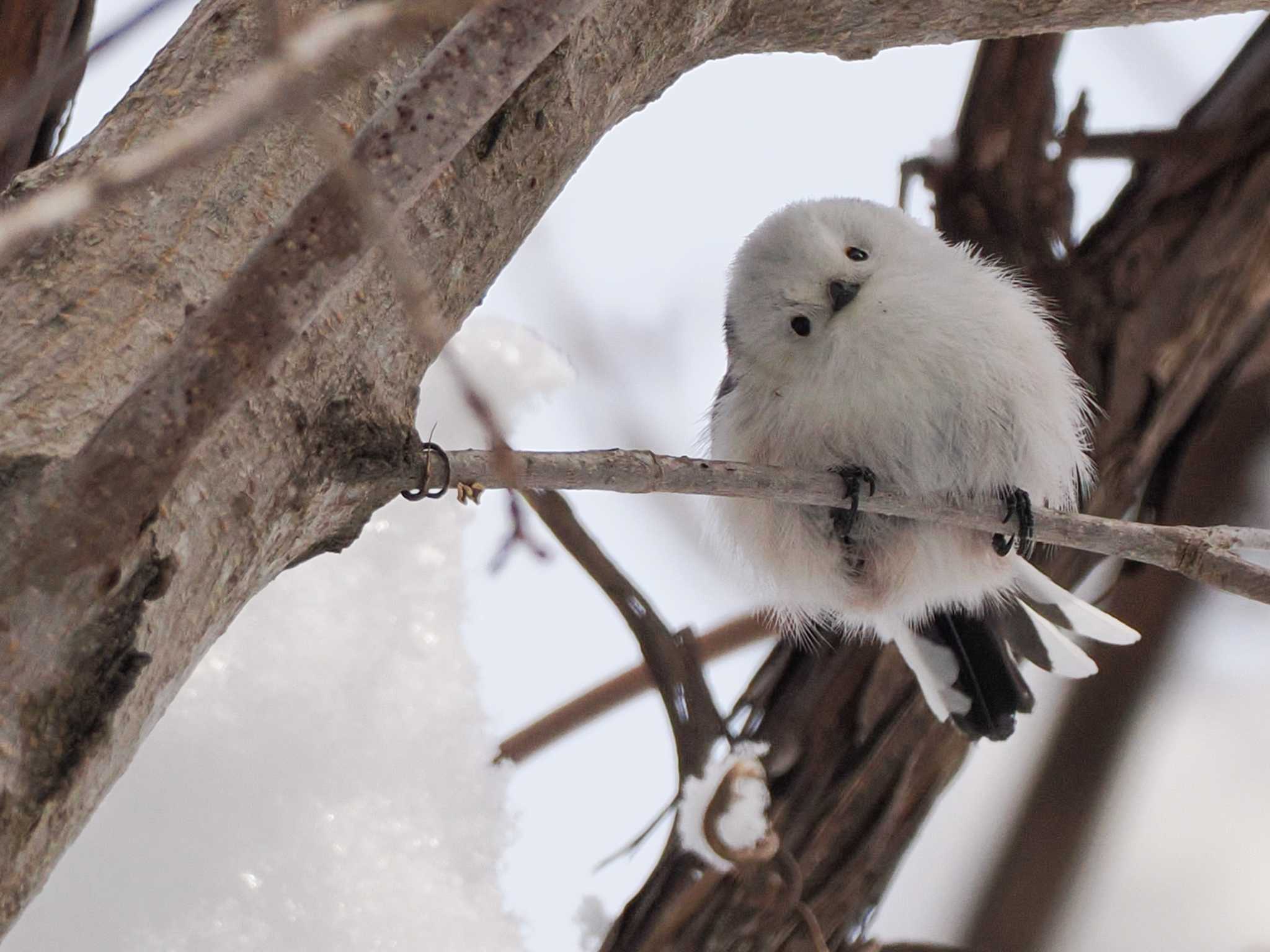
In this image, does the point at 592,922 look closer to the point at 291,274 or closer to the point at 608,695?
the point at 608,695

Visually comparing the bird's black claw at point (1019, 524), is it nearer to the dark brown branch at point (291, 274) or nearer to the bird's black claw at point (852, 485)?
the bird's black claw at point (852, 485)

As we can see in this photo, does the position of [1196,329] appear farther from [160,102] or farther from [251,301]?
[251,301]

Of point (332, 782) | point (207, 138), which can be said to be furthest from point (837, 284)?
point (207, 138)

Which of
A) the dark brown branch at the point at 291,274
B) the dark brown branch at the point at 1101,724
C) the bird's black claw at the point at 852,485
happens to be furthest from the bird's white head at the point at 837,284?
the dark brown branch at the point at 291,274

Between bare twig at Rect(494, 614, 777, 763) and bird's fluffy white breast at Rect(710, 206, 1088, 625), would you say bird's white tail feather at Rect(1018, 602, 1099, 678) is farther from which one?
bare twig at Rect(494, 614, 777, 763)

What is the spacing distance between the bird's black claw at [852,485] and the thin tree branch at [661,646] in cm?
28

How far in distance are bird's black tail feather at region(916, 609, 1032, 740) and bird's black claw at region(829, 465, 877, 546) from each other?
9.7 inches

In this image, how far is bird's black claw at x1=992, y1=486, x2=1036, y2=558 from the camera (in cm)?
159

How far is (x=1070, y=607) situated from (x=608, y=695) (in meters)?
0.70

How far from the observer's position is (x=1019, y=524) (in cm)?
161

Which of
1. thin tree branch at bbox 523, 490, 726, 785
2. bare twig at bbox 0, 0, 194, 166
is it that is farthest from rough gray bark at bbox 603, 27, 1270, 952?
bare twig at bbox 0, 0, 194, 166

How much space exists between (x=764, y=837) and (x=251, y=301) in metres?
1.25

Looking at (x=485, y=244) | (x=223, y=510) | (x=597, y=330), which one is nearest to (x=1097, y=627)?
(x=597, y=330)

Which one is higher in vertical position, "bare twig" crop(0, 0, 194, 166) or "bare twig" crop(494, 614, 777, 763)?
"bare twig" crop(494, 614, 777, 763)
